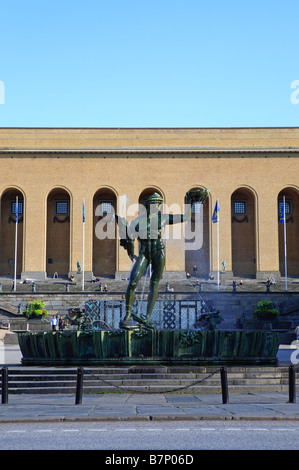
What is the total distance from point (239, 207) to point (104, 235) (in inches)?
443

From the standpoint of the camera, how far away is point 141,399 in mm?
10703

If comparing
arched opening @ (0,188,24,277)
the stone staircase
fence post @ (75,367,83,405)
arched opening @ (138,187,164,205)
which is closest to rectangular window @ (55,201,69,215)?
arched opening @ (0,188,24,277)

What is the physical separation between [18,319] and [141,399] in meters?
25.5

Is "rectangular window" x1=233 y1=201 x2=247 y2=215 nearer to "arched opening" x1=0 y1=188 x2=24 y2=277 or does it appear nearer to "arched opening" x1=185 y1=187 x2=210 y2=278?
"arched opening" x1=185 y1=187 x2=210 y2=278

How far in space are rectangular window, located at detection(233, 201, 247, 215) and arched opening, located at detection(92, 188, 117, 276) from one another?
9.76m

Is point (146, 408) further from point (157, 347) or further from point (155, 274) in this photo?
point (155, 274)

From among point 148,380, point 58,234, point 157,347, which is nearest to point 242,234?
point 58,234

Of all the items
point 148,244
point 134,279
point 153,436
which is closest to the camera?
point 153,436

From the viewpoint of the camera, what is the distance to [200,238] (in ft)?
165

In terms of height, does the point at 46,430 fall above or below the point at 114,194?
below
